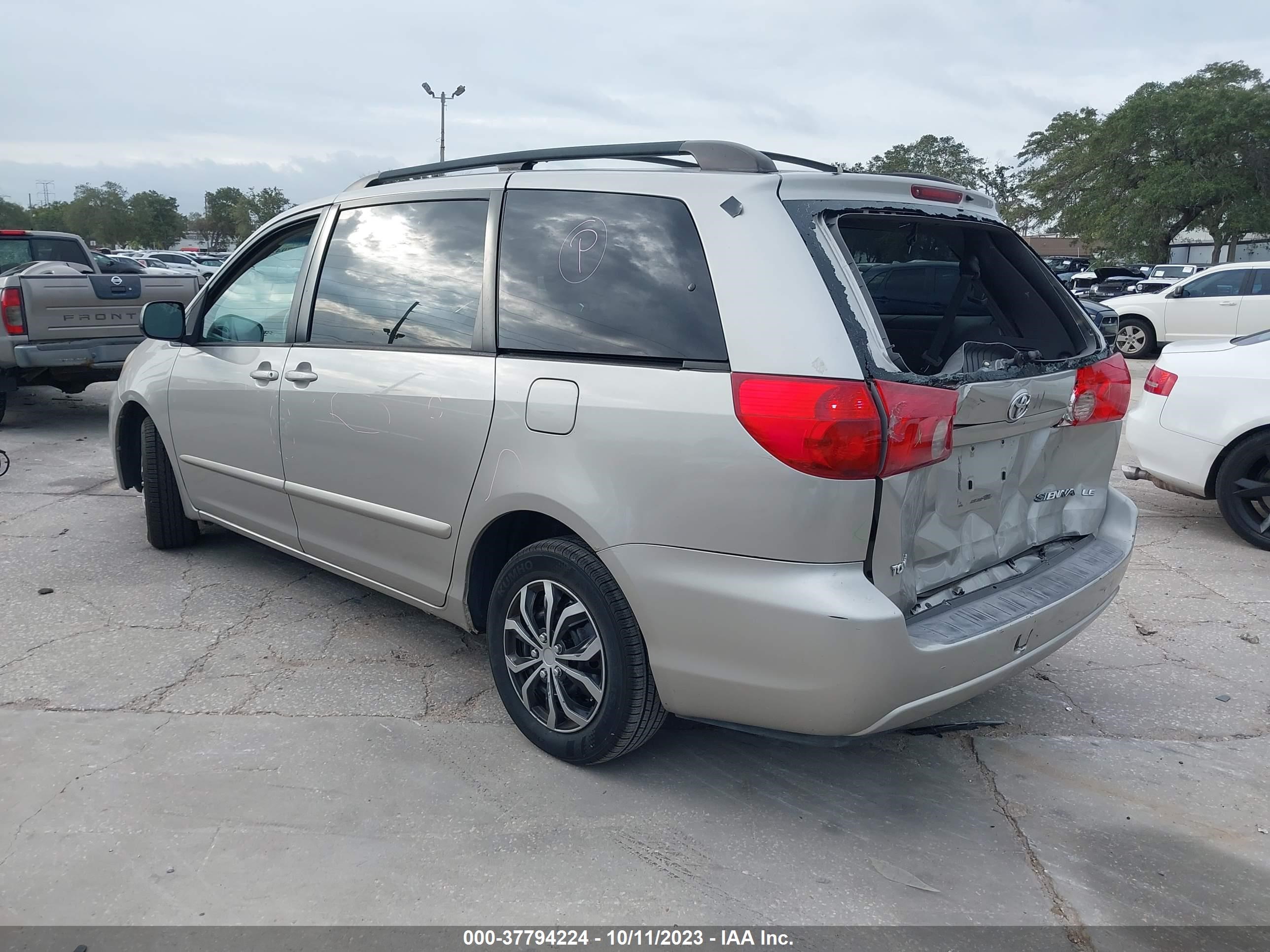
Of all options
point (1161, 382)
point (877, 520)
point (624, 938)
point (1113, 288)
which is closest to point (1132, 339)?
point (1161, 382)

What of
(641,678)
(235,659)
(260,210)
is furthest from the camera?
(260,210)

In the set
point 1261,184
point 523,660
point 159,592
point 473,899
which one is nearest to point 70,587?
point 159,592

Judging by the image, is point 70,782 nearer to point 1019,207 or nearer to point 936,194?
point 936,194

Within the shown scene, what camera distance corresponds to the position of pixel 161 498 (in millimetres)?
4996

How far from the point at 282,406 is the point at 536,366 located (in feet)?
4.84

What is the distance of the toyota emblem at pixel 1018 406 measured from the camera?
278 centimetres

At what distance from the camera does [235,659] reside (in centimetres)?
387

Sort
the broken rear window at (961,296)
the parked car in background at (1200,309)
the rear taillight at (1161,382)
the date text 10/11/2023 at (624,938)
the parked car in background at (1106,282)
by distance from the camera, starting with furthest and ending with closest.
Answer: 1. the parked car in background at (1106,282)
2. the parked car in background at (1200,309)
3. the rear taillight at (1161,382)
4. the broken rear window at (961,296)
5. the date text 10/11/2023 at (624,938)

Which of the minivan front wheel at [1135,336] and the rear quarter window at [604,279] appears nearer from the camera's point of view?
the rear quarter window at [604,279]

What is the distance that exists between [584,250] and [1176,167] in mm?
38900

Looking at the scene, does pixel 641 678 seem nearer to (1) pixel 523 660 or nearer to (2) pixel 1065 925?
(1) pixel 523 660

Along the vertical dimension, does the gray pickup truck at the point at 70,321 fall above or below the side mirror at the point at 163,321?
below

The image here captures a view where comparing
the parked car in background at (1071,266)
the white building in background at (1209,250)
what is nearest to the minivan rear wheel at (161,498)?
the parked car in background at (1071,266)

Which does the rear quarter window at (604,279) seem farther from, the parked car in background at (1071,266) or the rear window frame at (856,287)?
the parked car in background at (1071,266)
